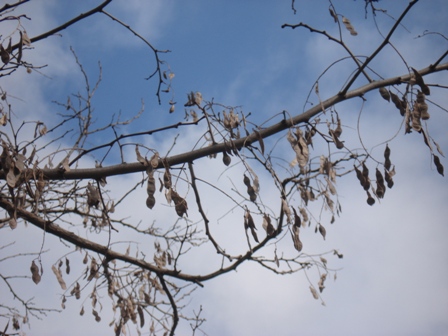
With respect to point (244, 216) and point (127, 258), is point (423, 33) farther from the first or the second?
point (127, 258)

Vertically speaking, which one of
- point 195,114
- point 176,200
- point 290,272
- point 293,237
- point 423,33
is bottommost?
point 293,237

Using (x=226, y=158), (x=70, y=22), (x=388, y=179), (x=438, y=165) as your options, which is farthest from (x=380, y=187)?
(x=70, y=22)

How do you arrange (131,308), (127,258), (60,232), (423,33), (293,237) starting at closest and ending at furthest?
(293,237)
(423,33)
(60,232)
(127,258)
(131,308)

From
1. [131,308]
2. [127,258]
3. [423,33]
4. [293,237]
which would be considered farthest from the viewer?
[131,308]

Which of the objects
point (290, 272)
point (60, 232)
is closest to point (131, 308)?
point (60, 232)

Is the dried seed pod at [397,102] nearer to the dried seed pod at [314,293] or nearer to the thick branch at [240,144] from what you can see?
the thick branch at [240,144]

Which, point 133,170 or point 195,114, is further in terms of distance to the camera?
point 195,114

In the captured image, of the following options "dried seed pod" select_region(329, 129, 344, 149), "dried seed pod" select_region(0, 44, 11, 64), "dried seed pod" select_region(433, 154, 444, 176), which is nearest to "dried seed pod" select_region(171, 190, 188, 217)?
"dried seed pod" select_region(329, 129, 344, 149)

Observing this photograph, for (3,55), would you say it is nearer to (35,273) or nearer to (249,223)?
(35,273)

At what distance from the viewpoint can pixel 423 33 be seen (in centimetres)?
256

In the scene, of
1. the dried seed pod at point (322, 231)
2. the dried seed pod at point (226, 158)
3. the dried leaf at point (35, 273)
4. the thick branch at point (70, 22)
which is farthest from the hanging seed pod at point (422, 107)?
the dried leaf at point (35, 273)

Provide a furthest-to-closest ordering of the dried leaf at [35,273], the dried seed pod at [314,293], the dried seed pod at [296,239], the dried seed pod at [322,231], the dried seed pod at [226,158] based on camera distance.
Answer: the dried seed pod at [314,293] → the dried leaf at [35,273] → the dried seed pod at [322,231] → the dried seed pod at [226,158] → the dried seed pod at [296,239]

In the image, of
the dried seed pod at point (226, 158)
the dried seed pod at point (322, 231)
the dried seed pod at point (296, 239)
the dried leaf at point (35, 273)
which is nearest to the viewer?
the dried seed pod at point (296, 239)

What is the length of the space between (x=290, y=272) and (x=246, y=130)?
1.41 meters
